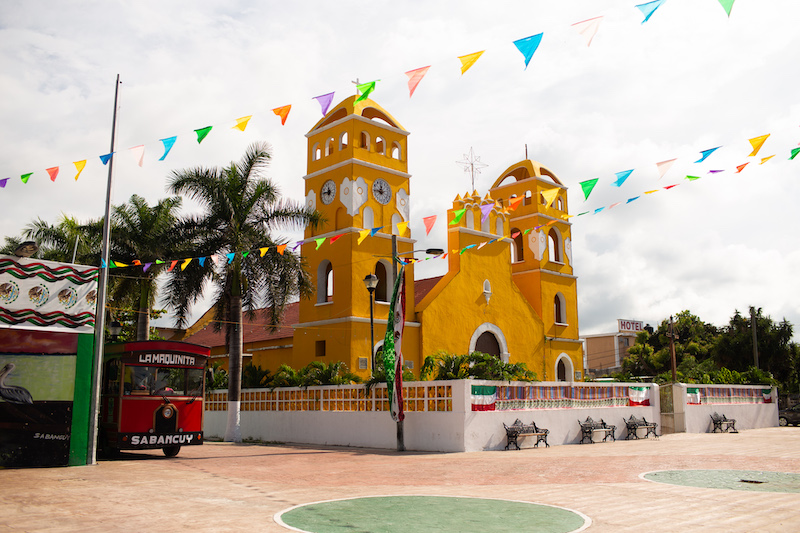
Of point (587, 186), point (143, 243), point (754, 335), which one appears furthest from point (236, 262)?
point (754, 335)

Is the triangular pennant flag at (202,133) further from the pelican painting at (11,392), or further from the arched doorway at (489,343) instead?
the arched doorway at (489,343)

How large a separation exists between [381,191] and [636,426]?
13517mm

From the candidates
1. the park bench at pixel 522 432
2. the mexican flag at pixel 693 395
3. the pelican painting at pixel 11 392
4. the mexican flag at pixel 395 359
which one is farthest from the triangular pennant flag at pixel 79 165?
the mexican flag at pixel 693 395

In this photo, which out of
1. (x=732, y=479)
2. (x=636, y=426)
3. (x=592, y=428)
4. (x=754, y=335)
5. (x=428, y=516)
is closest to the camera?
(x=428, y=516)

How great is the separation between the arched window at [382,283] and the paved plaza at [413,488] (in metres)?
11.3

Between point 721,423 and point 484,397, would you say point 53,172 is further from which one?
point 721,423

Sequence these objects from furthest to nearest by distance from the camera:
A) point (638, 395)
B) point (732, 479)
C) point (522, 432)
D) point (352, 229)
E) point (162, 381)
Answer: point (352, 229), point (638, 395), point (522, 432), point (162, 381), point (732, 479)

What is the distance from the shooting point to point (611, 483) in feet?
36.5

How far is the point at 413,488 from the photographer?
10766 millimetres

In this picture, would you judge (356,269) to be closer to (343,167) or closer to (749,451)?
(343,167)

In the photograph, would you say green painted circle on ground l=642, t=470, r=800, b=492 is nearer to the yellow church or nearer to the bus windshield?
the bus windshield

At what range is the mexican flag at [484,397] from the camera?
19156 mm

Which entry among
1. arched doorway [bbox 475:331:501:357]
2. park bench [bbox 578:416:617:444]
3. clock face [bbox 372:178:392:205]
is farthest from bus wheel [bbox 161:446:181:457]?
arched doorway [bbox 475:331:501:357]

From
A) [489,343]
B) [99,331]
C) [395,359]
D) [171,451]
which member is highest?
[489,343]
